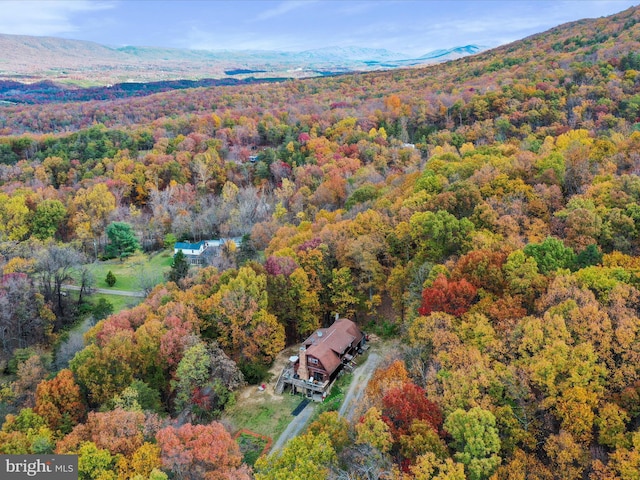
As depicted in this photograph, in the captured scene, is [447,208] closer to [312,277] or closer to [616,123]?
[312,277]

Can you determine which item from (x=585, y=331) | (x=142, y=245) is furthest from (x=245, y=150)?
(x=585, y=331)

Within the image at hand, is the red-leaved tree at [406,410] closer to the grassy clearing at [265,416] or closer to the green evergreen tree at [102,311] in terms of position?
the grassy clearing at [265,416]

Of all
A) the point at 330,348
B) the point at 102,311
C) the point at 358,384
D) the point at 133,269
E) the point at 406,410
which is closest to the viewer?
the point at 406,410

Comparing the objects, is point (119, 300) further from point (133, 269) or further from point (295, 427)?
point (295, 427)

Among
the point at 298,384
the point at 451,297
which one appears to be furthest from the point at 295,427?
the point at 451,297

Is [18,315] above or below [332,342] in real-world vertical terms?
below

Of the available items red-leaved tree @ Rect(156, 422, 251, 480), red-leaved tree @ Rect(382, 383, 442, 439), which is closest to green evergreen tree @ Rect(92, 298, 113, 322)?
red-leaved tree @ Rect(156, 422, 251, 480)

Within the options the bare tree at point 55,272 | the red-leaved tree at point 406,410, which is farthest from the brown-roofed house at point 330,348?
the bare tree at point 55,272
